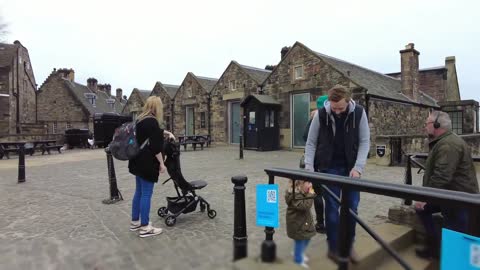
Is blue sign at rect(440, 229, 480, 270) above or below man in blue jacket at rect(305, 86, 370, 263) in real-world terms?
below

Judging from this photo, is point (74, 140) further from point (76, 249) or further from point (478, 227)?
point (478, 227)

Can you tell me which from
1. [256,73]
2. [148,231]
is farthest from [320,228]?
[256,73]

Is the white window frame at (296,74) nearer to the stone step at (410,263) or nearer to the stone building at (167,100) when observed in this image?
the stone building at (167,100)

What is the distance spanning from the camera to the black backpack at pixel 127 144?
4.30m

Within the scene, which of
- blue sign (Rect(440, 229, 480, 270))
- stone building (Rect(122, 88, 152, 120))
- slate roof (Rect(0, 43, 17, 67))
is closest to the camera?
blue sign (Rect(440, 229, 480, 270))

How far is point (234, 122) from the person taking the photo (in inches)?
848

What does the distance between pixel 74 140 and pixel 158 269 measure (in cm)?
2327

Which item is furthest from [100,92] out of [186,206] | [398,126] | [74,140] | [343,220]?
[343,220]

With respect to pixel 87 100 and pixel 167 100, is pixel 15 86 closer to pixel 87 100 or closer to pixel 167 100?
pixel 87 100

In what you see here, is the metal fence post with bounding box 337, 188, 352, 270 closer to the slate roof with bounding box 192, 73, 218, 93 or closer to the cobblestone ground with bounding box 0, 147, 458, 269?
the cobblestone ground with bounding box 0, 147, 458, 269

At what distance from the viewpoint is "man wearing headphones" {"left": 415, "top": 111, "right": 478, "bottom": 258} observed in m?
3.26

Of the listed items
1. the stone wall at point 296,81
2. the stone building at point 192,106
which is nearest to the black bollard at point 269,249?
the stone wall at point 296,81

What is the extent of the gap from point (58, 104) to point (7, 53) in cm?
769

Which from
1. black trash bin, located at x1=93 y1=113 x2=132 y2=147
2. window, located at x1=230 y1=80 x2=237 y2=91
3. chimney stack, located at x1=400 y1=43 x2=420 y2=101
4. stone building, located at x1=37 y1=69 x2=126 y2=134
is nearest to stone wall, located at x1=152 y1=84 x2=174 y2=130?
black trash bin, located at x1=93 y1=113 x2=132 y2=147
